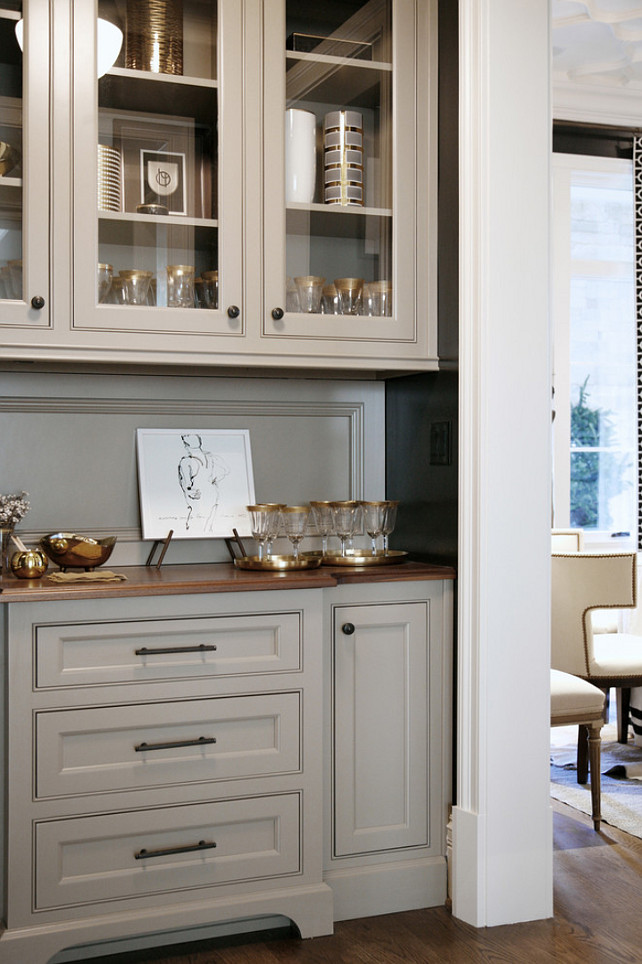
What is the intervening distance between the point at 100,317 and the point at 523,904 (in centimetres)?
180

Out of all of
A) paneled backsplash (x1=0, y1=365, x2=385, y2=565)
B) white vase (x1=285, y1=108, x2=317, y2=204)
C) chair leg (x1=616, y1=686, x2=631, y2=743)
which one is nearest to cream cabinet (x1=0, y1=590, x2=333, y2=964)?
paneled backsplash (x1=0, y1=365, x2=385, y2=565)

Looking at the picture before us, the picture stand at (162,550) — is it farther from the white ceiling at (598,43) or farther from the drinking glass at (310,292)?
the white ceiling at (598,43)

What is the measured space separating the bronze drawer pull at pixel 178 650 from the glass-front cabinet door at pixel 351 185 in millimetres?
793

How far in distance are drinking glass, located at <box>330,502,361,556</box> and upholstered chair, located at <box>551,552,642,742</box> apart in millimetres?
1123

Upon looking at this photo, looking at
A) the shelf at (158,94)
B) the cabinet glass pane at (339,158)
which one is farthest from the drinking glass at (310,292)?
the shelf at (158,94)

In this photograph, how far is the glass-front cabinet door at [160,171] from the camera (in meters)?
2.32

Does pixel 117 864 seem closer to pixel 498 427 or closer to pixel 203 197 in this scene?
pixel 498 427

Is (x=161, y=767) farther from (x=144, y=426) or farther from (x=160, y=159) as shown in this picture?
(x=160, y=159)

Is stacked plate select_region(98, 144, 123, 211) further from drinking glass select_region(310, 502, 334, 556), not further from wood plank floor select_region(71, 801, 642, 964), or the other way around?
wood plank floor select_region(71, 801, 642, 964)

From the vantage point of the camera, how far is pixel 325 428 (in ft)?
9.52

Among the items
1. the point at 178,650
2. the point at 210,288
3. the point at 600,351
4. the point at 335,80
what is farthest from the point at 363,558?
the point at 600,351

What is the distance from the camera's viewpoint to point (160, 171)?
2.40 meters

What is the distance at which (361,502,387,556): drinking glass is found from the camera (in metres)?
2.68

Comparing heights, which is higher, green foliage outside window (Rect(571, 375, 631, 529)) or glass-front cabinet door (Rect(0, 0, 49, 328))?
glass-front cabinet door (Rect(0, 0, 49, 328))
